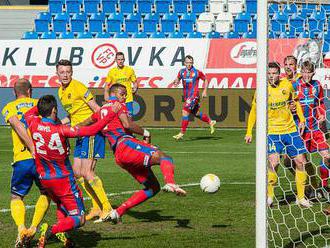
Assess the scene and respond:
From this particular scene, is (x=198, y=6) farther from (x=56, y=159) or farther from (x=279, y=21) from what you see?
(x=56, y=159)

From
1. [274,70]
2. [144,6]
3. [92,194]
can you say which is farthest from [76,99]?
[144,6]

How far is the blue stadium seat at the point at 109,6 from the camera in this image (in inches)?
1108

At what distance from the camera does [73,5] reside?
28469mm

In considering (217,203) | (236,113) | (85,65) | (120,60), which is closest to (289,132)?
(217,203)

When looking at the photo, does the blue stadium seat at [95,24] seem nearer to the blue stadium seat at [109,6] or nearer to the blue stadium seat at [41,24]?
the blue stadium seat at [109,6]

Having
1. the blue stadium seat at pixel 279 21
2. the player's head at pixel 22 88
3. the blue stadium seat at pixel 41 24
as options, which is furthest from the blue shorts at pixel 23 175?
the blue stadium seat at pixel 41 24

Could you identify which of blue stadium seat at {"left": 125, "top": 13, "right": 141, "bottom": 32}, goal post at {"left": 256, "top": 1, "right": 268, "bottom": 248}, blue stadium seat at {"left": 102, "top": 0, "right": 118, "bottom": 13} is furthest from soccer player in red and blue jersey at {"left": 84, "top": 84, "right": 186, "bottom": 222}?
blue stadium seat at {"left": 102, "top": 0, "right": 118, "bottom": 13}

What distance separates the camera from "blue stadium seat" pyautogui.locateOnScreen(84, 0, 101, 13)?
28.2 metres

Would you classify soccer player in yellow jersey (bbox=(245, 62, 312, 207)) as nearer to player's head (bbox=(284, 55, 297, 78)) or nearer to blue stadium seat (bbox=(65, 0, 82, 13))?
player's head (bbox=(284, 55, 297, 78))

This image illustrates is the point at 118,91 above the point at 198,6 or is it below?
below

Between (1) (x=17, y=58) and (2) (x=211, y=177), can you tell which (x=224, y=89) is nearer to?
(1) (x=17, y=58)

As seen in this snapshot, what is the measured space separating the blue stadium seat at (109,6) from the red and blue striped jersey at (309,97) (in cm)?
1769

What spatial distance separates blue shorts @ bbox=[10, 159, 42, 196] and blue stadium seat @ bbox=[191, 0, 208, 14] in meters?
19.7

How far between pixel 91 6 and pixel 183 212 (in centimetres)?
1900
